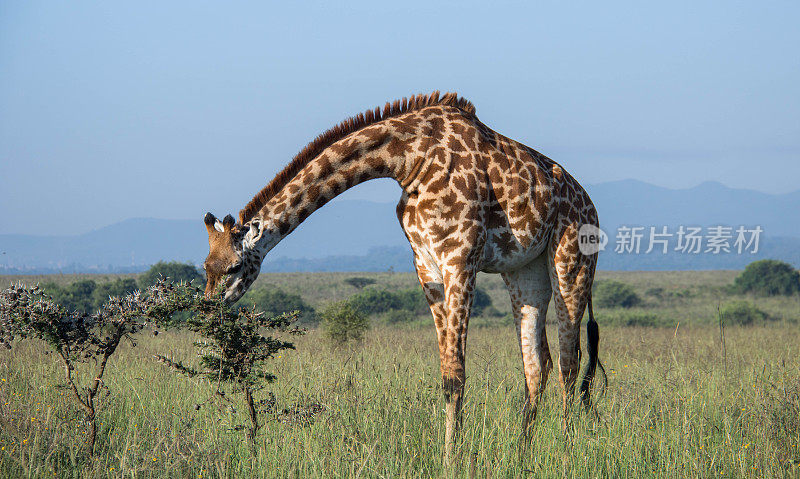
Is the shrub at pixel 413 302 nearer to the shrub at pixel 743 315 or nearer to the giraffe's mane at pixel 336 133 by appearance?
the shrub at pixel 743 315

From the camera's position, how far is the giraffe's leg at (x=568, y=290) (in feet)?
22.5

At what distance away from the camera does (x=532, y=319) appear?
688 centimetres

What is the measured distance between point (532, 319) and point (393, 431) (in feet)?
6.79

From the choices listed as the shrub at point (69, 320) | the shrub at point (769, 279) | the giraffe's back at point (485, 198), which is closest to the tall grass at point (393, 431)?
the shrub at point (69, 320)

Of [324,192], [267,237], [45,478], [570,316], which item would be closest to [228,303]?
[267,237]

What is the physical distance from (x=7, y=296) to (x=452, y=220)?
3812mm

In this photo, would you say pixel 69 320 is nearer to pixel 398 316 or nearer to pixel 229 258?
pixel 229 258

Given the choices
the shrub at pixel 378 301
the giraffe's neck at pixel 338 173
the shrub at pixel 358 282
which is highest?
the giraffe's neck at pixel 338 173

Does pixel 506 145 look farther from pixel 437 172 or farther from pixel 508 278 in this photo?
pixel 508 278

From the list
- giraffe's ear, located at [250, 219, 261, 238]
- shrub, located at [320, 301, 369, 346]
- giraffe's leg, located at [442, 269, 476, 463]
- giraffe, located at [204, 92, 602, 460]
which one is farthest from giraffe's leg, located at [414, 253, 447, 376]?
shrub, located at [320, 301, 369, 346]

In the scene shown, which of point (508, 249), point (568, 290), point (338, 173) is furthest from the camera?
point (568, 290)

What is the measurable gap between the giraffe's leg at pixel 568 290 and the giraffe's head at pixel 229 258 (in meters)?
3.07

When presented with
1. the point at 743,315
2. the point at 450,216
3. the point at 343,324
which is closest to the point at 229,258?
the point at 450,216

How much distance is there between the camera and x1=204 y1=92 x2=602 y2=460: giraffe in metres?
5.64
